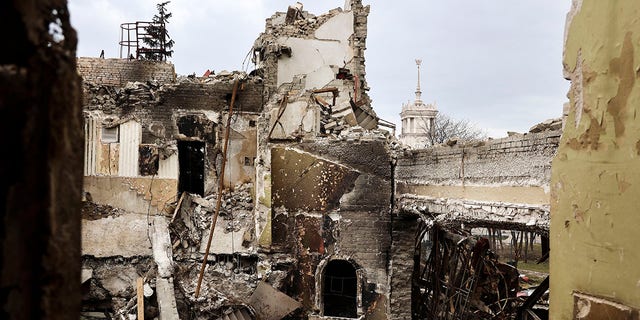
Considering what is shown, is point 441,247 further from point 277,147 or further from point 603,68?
point 603,68

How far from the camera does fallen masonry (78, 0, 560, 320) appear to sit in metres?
8.43

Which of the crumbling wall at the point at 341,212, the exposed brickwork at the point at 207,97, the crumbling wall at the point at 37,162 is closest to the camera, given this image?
the crumbling wall at the point at 37,162

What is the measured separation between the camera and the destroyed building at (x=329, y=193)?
96.7 inches

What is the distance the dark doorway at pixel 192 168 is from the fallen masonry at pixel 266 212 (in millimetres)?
31

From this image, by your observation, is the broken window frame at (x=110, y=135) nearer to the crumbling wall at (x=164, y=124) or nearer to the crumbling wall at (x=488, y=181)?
the crumbling wall at (x=164, y=124)

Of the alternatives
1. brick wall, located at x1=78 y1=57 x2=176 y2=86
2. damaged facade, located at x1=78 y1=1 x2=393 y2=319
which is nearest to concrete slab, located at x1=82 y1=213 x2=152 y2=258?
damaged facade, located at x1=78 y1=1 x2=393 y2=319

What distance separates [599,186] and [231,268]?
800 cm

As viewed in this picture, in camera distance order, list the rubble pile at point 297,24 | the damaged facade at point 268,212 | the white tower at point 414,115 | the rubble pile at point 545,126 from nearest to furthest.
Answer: the rubble pile at point 545,126 → the damaged facade at point 268,212 → the rubble pile at point 297,24 → the white tower at point 414,115

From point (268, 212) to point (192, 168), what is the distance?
3.11 metres

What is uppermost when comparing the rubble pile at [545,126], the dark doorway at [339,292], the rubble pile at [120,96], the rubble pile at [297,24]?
the rubble pile at [297,24]

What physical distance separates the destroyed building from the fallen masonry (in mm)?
32

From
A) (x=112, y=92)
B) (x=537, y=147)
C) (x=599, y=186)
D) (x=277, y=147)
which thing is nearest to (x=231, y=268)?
(x=277, y=147)

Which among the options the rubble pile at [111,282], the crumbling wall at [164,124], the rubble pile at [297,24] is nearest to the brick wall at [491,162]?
the crumbling wall at [164,124]

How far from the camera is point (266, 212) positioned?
8891 millimetres
